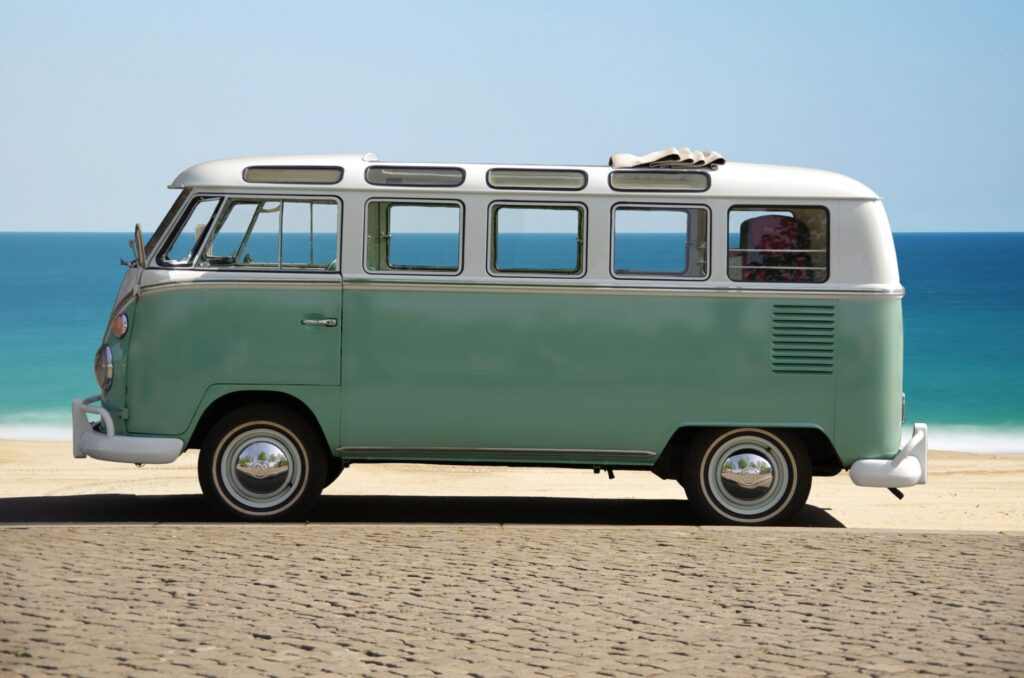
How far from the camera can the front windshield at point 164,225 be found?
1045 cm

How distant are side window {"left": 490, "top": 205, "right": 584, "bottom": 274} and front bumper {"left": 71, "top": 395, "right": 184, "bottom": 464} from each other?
8.51 feet

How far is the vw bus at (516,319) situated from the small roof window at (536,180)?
0.05 feet

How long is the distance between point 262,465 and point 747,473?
340 centimetres

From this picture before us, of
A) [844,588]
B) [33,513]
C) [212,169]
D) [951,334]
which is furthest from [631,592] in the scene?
[951,334]

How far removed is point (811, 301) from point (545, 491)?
4.44 m

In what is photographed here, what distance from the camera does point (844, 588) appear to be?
841 centimetres

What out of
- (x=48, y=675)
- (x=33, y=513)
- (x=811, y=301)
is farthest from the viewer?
(x=33, y=513)

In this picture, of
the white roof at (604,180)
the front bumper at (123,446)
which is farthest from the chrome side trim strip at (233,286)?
the front bumper at (123,446)

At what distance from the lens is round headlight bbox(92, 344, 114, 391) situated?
10570 millimetres

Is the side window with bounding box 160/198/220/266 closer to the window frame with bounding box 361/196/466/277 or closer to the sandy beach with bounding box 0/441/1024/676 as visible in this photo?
the window frame with bounding box 361/196/466/277

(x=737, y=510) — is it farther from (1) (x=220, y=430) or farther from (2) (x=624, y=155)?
(1) (x=220, y=430)

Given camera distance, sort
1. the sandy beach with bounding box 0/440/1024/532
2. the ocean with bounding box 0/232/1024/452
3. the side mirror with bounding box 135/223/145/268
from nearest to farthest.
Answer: the side mirror with bounding box 135/223/145/268 → the sandy beach with bounding box 0/440/1024/532 → the ocean with bounding box 0/232/1024/452

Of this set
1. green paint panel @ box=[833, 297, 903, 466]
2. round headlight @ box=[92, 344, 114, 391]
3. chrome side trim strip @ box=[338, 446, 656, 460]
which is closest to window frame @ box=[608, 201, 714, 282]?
green paint panel @ box=[833, 297, 903, 466]

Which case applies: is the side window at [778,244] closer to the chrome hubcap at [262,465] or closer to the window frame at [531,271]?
the window frame at [531,271]
